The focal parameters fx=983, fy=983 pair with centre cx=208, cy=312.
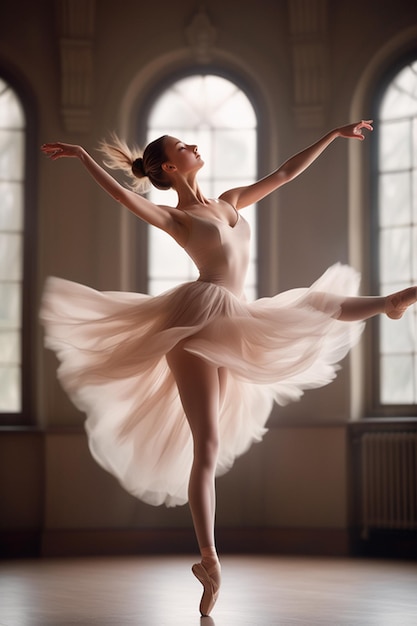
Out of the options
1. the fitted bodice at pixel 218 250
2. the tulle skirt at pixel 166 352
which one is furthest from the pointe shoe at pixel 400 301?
the fitted bodice at pixel 218 250

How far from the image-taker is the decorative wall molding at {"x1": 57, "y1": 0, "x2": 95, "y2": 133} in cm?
625

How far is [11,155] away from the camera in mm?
6465

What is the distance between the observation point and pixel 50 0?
636cm

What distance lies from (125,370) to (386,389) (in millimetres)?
2962

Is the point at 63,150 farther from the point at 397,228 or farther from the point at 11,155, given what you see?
the point at 397,228

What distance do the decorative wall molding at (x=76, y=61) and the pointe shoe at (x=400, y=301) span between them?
3363 mm

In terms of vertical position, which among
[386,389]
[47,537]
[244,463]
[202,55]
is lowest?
[47,537]

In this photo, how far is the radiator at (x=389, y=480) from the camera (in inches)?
227

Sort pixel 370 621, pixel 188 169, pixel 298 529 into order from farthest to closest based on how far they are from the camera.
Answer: pixel 298 529 → pixel 188 169 → pixel 370 621

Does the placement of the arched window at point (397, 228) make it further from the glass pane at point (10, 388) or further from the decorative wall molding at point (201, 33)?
the glass pane at point (10, 388)

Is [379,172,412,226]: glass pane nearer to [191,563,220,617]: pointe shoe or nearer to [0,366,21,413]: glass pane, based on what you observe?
[0,366,21,413]: glass pane

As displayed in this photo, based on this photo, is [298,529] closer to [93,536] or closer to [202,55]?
[93,536]

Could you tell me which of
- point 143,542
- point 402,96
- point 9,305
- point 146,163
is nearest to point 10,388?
point 9,305

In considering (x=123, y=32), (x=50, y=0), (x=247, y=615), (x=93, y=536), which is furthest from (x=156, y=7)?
(x=247, y=615)
